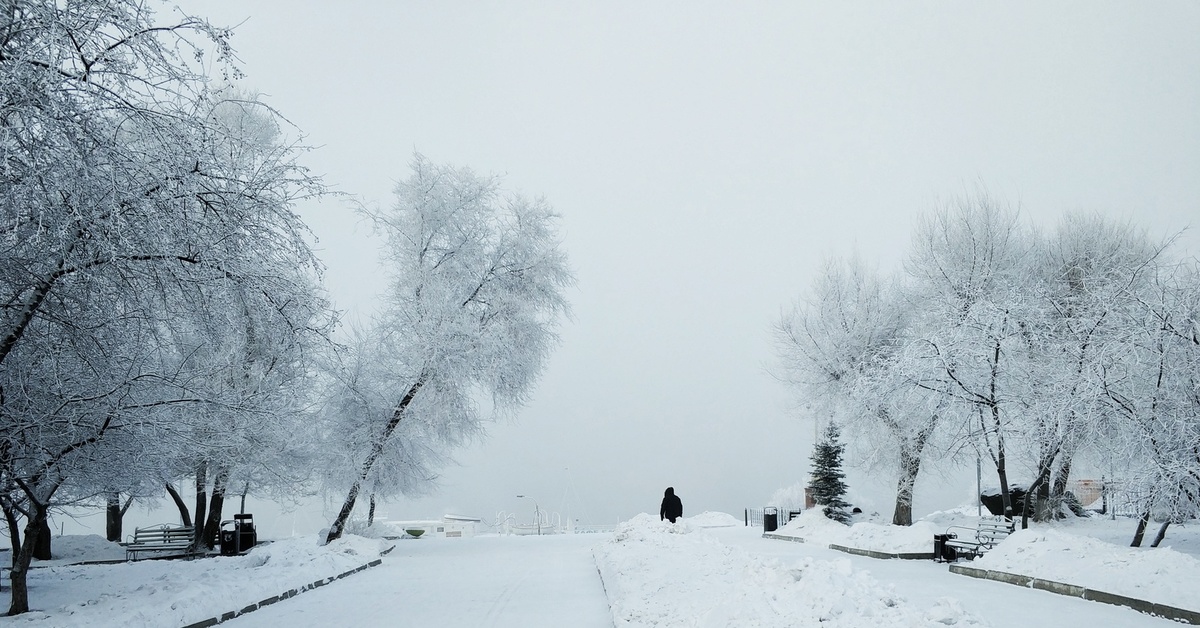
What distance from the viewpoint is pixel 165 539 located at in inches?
922

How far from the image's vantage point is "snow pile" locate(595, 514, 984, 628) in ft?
23.9

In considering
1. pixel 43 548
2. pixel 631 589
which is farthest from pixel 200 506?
pixel 631 589

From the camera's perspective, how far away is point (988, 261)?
1048 inches

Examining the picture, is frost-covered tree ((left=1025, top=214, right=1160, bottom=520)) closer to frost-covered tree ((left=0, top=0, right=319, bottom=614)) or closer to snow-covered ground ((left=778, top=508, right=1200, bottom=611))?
snow-covered ground ((left=778, top=508, right=1200, bottom=611))

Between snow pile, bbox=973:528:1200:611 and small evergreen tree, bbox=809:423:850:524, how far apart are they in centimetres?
1522

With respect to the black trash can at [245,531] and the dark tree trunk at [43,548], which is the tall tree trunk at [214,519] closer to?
the black trash can at [245,531]

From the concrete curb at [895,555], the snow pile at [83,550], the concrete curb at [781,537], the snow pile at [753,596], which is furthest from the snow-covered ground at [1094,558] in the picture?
the snow pile at [83,550]

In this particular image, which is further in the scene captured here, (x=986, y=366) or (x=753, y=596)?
(x=986, y=366)

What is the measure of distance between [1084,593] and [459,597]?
30.2 feet

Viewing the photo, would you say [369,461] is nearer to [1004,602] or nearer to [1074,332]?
Result: [1004,602]

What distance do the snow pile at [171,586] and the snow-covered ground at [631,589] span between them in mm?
34

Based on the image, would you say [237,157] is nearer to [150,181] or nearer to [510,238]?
[150,181]

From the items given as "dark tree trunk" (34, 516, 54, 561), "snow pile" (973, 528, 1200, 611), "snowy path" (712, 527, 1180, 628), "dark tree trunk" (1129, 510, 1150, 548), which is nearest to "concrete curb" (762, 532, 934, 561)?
"snowy path" (712, 527, 1180, 628)

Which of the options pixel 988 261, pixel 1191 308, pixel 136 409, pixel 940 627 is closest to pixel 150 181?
pixel 136 409
